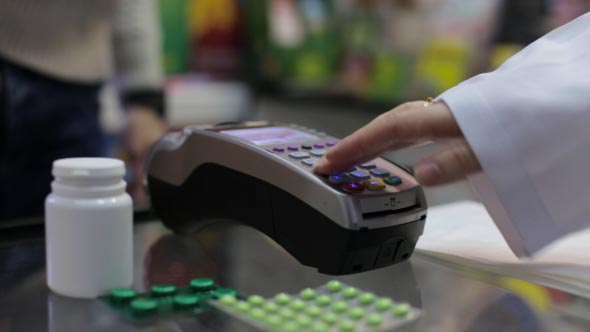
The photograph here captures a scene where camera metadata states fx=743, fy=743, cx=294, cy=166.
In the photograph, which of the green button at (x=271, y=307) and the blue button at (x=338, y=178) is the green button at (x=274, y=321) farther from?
the blue button at (x=338, y=178)

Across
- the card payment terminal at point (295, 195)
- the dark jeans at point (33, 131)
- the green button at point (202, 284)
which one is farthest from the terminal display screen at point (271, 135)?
the dark jeans at point (33, 131)

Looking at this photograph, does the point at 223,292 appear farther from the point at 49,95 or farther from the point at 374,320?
the point at 49,95

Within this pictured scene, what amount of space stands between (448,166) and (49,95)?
651 millimetres

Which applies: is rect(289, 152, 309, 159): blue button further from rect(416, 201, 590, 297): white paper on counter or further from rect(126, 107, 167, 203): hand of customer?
rect(126, 107, 167, 203): hand of customer

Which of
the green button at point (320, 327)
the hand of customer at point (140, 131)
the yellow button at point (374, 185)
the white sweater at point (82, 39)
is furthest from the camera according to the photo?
the hand of customer at point (140, 131)

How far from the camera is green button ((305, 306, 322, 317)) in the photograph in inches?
15.8

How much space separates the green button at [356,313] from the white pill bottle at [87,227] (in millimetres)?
142

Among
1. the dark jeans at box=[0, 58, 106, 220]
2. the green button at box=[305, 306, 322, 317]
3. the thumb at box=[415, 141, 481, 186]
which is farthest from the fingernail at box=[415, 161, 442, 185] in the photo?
the dark jeans at box=[0, 58, 106, 220]

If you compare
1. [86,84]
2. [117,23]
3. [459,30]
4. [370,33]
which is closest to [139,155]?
[86,84]

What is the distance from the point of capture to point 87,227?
0.43 metres

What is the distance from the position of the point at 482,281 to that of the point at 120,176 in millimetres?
249

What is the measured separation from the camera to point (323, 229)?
0.47 metres

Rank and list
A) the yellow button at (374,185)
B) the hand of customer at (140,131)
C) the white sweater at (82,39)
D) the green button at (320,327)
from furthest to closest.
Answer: the hand of customer at (140,131) < the white sweater at (82,39) < the yellow button at (374,185) < the green button at (320,327)

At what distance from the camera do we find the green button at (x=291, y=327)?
380mm
